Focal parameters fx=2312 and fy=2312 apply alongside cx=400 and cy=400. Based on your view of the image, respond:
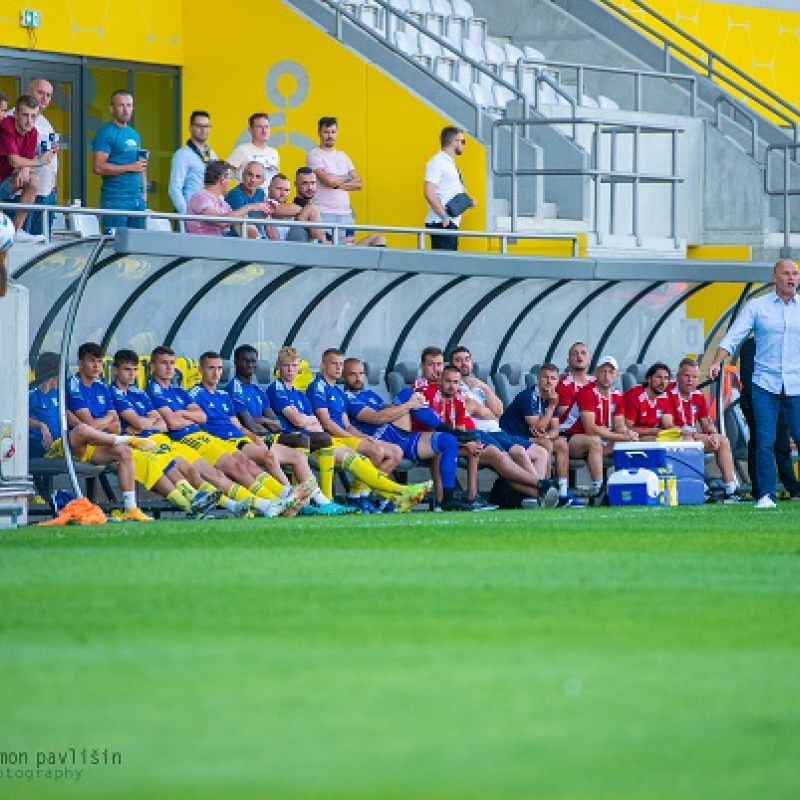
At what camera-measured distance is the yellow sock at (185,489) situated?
16984 millimetres

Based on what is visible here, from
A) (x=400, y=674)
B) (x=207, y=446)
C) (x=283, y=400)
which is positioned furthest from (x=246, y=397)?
(x=400, y=674)

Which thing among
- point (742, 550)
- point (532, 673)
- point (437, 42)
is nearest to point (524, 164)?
point (437, 42)

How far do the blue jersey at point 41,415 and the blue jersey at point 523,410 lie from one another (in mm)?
4921

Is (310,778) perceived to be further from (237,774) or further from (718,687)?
(718,687)

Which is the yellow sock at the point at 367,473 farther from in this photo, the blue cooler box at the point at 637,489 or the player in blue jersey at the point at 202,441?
the blue cooler box at the point at 637,489

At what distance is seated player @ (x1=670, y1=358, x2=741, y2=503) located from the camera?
20828mm

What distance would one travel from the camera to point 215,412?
18.0 m

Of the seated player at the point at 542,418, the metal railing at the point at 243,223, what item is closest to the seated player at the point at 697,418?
the seated player at the point at 542,418

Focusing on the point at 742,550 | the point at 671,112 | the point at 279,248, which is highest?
the point at 671,112

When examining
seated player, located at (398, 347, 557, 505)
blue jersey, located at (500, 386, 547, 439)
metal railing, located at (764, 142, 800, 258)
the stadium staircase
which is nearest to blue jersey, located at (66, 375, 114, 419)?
seated player, located at (398, 347, 557, 505)

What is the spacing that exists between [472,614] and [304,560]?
9.84 feet

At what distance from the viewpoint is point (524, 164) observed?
24734 millimetres

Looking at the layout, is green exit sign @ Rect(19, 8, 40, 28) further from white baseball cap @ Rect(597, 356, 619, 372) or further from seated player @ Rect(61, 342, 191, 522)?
seated player @ Rect(61, 342, 191, 522)

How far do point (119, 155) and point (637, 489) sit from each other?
5325mm
